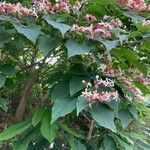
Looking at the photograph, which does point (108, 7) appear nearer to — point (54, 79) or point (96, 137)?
point (54, 79)

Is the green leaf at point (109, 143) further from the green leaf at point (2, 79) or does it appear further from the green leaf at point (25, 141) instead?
the green leaf at point (2, 79)

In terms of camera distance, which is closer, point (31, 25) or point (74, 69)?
point (31, 25)

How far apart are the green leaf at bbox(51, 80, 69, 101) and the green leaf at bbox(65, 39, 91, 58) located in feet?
0.57

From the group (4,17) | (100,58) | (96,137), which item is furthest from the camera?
(96,137)

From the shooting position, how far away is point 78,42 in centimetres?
103

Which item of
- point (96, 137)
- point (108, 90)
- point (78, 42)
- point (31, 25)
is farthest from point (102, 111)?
point (96, 137)

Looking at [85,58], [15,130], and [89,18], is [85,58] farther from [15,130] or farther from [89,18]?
[15,130]

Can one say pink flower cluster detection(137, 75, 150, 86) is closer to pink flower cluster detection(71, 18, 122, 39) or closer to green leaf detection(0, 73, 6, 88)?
pink flower cluster detection(71, 18, 122, 39)

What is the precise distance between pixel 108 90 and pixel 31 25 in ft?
0.91

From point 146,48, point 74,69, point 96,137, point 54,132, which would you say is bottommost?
point 96,137

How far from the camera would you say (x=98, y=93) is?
1.03m

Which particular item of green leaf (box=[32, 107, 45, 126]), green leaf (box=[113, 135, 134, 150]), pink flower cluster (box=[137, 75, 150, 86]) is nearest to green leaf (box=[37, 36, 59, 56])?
green leaf (box=[32, 107, 45, 126])

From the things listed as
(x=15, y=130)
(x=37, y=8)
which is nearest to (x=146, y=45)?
(x=37, y=8)

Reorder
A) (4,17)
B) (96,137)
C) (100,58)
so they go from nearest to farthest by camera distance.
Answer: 1. (4,17)
2. (100,58)
3. (96,137)
